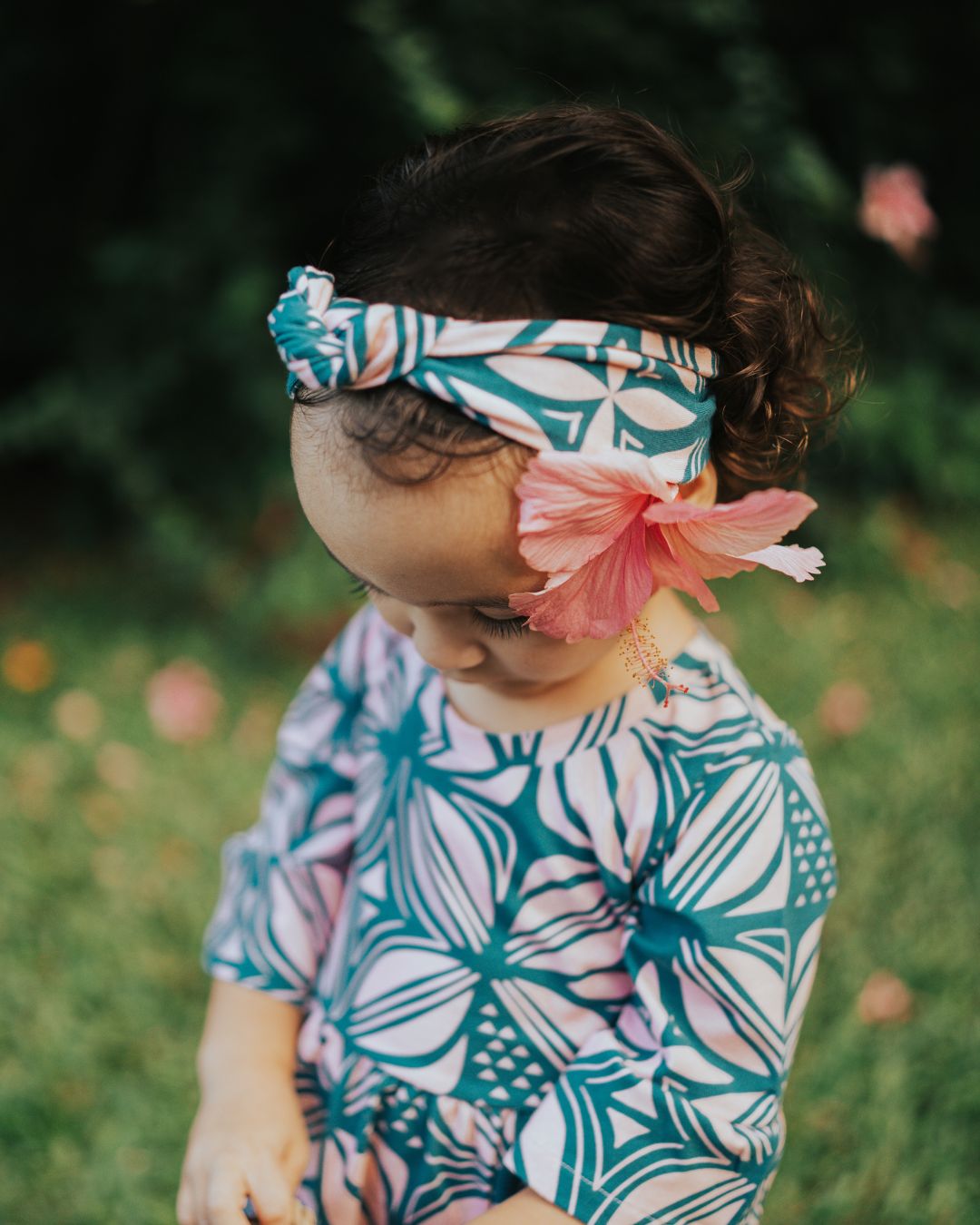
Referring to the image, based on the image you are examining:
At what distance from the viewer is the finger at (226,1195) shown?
122 cm

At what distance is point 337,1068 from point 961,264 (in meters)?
3.92

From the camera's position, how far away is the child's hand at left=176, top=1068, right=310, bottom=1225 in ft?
4.03

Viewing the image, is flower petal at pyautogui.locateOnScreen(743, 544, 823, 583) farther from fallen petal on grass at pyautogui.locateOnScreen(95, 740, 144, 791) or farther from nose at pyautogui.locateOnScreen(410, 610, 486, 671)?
fallen petal on grass at pyautogui.locateOnScreen(95, 740, 144, 791)

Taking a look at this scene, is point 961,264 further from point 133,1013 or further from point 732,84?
point 133,1013

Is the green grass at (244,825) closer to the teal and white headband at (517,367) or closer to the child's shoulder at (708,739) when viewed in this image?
the child's shoulder at (708,739)

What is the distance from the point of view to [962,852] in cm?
232

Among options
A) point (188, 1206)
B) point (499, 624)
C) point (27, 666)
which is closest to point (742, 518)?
point (499, 624)

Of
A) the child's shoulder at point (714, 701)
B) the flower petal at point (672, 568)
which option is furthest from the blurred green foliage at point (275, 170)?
the flower petal at point (672, 568)

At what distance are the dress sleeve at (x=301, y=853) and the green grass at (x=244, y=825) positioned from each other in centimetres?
61

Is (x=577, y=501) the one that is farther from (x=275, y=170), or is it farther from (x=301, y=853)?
(x=275, y=170)

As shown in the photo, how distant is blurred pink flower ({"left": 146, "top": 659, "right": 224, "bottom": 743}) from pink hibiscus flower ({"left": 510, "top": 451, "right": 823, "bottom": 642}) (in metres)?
2.03

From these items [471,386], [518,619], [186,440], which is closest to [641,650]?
[518,619]

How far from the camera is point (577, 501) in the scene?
91 centimetres

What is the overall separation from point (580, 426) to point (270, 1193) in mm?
892
